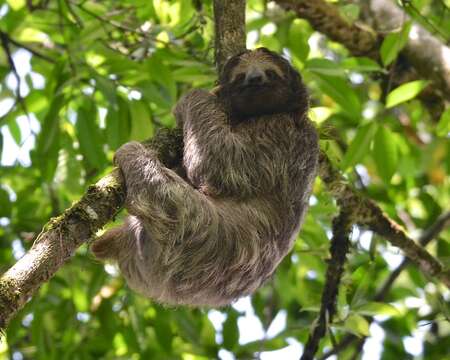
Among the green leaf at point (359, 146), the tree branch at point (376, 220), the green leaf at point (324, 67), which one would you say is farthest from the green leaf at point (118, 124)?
the green leaf at point (359, 146)

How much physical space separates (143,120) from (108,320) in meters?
2.34

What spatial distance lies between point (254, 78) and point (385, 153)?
5.61ft

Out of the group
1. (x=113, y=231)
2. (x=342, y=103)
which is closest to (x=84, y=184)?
(x=113, y=231)

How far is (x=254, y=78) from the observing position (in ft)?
20.3

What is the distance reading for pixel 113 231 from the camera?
6090 millimetres

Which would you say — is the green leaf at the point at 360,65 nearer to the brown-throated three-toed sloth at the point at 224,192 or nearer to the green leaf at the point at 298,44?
the green leaf at the point at 298,44

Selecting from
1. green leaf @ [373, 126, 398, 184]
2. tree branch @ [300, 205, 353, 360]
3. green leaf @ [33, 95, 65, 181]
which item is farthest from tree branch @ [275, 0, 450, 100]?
green leaf @ [33, 95, 65, 181]

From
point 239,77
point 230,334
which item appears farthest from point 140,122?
point 230,334

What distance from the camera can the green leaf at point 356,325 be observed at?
21.0 feet

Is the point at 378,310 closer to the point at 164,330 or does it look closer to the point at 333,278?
the point at 333,278

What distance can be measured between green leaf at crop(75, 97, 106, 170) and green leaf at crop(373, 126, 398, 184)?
108 inches

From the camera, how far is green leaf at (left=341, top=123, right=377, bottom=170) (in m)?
6.53

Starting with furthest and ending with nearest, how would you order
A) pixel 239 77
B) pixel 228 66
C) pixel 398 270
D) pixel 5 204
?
pixel 398 270, pixel 5 204, pixel 239 77, pixel 228 66

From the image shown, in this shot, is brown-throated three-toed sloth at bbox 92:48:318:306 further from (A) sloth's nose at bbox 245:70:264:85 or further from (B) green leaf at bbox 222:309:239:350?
(B) green leaf at bbox 222:309:239:350
